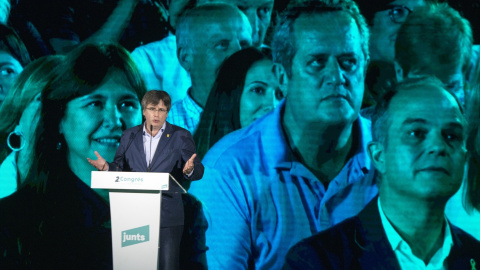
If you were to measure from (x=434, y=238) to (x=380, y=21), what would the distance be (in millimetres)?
1479

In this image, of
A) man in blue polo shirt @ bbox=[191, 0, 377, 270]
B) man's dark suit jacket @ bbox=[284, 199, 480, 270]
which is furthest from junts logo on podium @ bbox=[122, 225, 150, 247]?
man's dark suit jacket @ bbox=[284, 199, 480, 270]

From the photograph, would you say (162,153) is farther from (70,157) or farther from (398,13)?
(398,13)

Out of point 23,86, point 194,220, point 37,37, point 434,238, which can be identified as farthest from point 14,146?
point 434,238

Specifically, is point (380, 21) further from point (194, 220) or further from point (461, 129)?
point (194, 220)

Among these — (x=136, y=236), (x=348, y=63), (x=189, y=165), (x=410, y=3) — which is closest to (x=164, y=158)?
(x=189, y=165)

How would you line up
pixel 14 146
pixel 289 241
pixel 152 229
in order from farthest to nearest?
pixel 14 146
pixel 289 241
pixel 152 229

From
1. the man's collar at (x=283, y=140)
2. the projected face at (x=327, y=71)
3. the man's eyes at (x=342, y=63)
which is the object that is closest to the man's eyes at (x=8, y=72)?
the man's collar at (x=283, y=140)

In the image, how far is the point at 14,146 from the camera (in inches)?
150

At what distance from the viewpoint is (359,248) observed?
3459 millimetres

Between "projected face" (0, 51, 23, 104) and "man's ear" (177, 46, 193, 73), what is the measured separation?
113 centimetres

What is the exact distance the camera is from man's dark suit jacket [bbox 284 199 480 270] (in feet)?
11.2

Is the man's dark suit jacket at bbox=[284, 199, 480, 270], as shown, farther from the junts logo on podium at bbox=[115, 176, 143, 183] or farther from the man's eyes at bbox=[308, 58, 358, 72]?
the junts logo on podium at bbox=[115, 176, 143, 183]

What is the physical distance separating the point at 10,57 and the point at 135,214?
2.27m

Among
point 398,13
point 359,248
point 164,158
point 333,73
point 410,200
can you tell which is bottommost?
point 359,248
